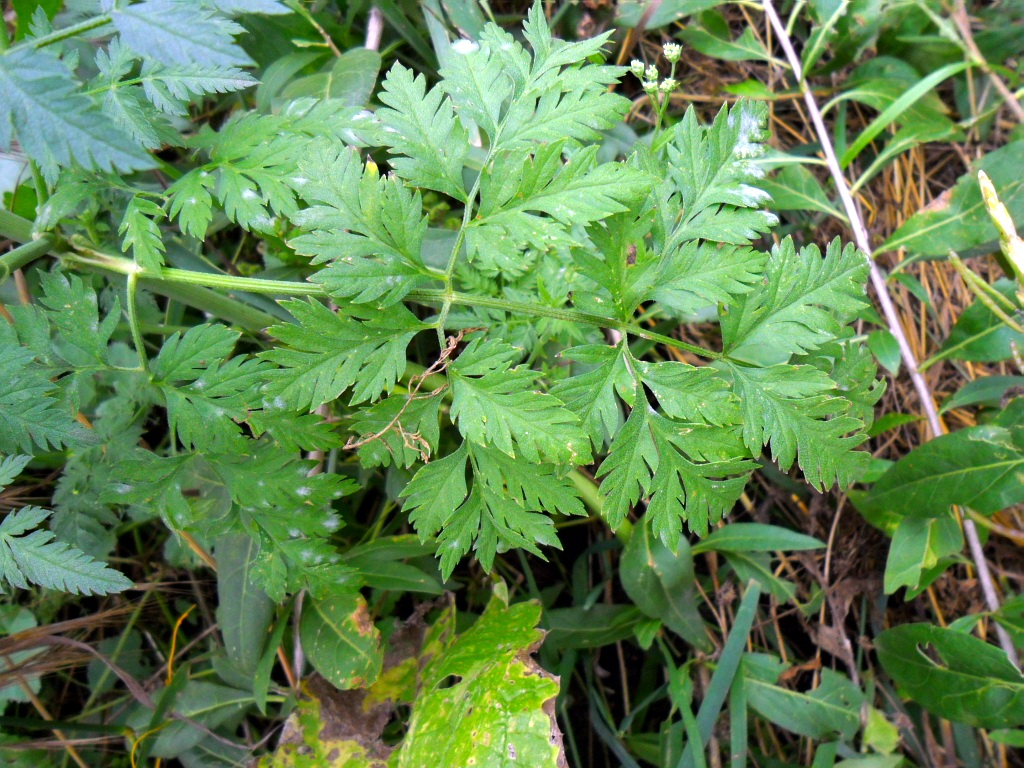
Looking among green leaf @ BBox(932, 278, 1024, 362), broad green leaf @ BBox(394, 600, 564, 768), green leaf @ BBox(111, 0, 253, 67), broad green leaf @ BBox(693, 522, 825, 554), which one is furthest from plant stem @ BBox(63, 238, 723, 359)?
green leaf @ BBox(932, 278, 1024, 362)

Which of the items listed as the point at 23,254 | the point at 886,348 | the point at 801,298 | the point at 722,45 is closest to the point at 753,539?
the point at 886,348

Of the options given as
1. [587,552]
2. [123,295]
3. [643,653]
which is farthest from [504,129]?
[643,653]

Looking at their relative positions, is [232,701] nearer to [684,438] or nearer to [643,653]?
[643,653]

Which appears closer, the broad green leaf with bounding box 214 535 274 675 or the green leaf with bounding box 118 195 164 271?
the green leaf with bounding box 118 195 164 271

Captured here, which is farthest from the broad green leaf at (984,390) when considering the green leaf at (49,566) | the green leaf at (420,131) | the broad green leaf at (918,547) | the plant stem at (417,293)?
the green leaf at (49,566)

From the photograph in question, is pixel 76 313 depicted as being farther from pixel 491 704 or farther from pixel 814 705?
pixel 814 705

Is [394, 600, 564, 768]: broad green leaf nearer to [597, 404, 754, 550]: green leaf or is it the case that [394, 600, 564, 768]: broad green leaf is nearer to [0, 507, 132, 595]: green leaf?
[597, 404, 754, 550]: green leaf
